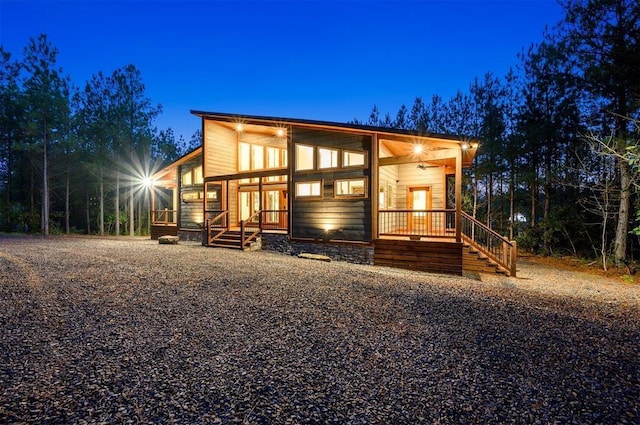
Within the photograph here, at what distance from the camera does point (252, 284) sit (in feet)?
20.8

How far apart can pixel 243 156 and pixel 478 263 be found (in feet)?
40.2

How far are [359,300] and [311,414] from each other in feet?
10.4

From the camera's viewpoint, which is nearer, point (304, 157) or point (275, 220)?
point (304, 157)

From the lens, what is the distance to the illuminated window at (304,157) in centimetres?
1230

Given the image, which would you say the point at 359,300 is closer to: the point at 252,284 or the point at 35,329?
the point at 252,284

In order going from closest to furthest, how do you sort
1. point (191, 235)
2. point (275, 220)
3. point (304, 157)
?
point (304, 157) → point (275, 220) → point (191, 235)

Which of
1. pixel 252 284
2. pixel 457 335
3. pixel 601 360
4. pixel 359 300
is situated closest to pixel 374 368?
pixel 457 335

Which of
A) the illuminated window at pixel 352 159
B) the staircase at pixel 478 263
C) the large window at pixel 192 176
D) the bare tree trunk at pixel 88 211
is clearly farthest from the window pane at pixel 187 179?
the bare tree trunk at pixel 88 211

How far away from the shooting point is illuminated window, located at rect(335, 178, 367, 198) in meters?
10.8

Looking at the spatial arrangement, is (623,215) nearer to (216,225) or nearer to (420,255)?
(420,255)

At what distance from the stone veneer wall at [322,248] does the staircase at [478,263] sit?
10.9ft

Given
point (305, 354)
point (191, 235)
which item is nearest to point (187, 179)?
point (191, 235)

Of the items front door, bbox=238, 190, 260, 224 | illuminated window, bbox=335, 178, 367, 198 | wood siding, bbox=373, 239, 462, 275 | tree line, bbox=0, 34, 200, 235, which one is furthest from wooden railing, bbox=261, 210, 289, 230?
tree line, bbox=0, 34, 200, 235

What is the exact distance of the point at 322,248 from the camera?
11617 millimetres
